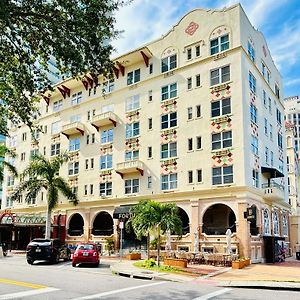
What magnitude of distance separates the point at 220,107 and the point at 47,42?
2243cm

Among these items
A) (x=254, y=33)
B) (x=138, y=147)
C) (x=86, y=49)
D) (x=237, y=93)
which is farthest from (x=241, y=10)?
(x=86, y=49)

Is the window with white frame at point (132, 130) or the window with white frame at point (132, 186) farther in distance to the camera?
the window with white frame at point (132, 130)

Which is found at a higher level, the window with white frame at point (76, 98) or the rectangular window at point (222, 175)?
the window with white frame at point (76, 98)

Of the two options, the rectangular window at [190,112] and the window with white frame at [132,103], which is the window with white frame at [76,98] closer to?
the window with white frame at [132,103]

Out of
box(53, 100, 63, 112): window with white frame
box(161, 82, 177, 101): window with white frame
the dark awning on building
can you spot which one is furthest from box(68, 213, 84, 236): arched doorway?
the dark awning on building

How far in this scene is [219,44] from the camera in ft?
112

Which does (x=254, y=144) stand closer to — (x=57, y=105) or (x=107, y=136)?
(x=107, y=136)

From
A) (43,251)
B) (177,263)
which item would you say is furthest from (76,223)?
(177,263)

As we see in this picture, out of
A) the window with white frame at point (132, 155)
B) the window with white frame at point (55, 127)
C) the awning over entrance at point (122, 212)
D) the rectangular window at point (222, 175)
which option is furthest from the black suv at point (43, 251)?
the window with white frame at point (55, 127)

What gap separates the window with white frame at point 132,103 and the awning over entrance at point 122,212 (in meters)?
9.76

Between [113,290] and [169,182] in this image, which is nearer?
[113,290]

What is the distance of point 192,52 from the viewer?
3569 cm

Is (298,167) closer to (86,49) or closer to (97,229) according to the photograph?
(97,229)

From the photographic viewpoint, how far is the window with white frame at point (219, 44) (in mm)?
33656
